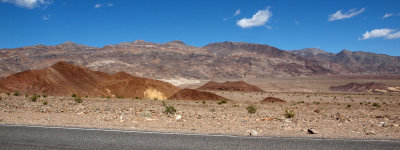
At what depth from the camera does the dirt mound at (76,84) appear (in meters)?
33.3

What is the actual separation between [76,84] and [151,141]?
3518cm

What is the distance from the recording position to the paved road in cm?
669

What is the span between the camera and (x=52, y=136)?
7648mm

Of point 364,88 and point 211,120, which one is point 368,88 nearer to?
point 364,88

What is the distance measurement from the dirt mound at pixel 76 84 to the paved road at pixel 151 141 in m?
27.6

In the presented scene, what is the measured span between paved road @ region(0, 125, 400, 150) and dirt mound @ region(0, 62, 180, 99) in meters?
27.6

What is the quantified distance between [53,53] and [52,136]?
172968 mm

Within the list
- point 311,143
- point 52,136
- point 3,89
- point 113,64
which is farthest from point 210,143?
point 113,64

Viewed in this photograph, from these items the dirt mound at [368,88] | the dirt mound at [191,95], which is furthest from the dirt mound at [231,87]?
the dirt mound at [191,95]

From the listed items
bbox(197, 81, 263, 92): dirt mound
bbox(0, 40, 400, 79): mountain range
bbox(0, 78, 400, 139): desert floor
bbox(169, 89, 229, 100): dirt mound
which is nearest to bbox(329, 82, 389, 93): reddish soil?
bbox(197, 81, 263, 92): dirt mound

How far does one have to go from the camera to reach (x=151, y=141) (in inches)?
283

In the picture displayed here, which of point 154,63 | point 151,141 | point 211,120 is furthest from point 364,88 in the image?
point 154,63

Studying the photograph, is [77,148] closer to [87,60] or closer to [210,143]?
[210,143]

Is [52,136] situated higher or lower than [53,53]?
lower
